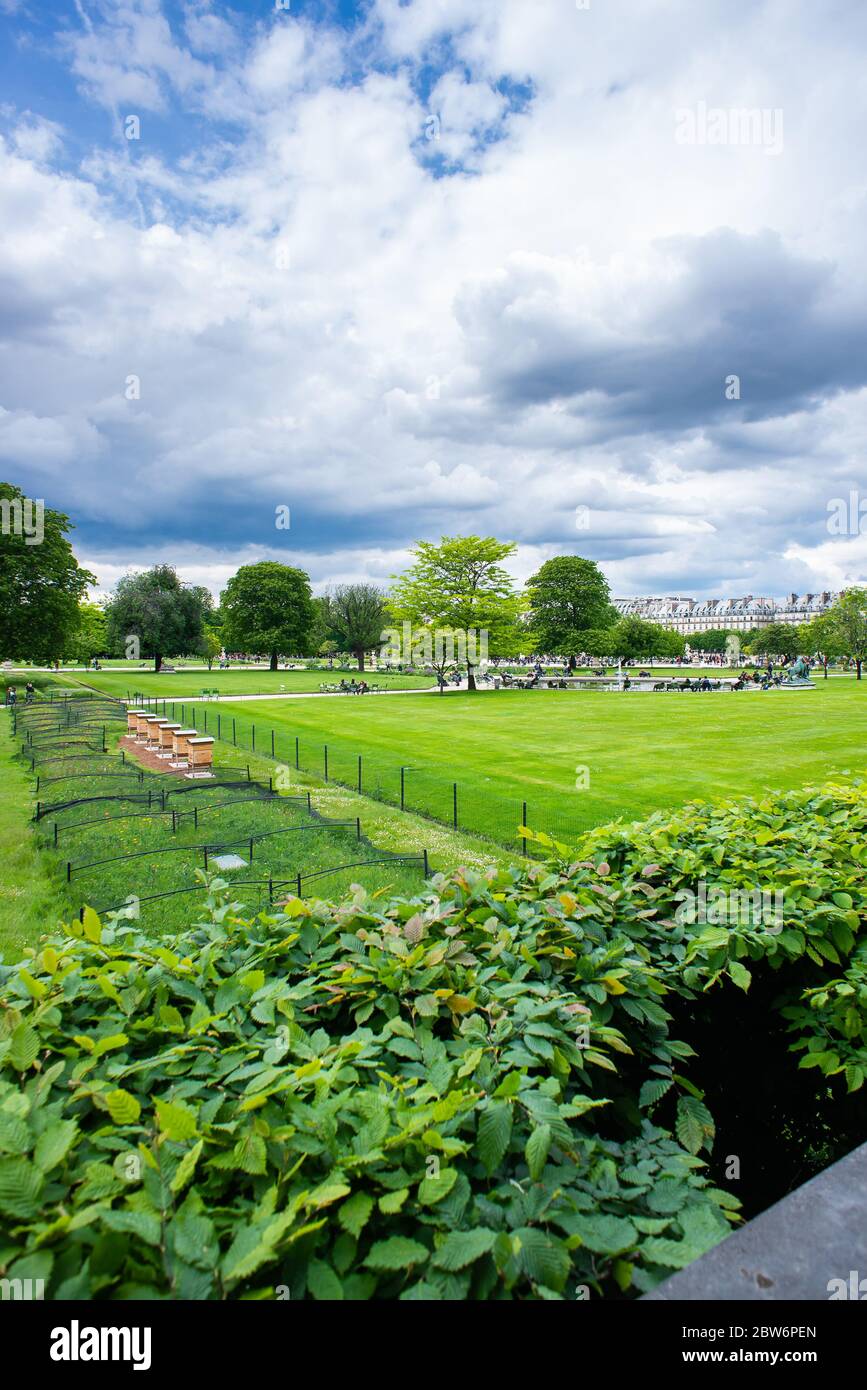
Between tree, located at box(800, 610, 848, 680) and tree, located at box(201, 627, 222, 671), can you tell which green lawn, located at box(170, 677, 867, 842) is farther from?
tree, located at box(201, 627, 222, 671)

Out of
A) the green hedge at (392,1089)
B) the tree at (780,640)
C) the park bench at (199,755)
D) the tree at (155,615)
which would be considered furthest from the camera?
the tree at (780,640)

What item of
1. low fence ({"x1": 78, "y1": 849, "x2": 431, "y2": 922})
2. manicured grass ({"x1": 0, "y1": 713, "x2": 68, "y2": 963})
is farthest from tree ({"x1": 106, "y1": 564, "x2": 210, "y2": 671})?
low fence ({"x1": 78, "y1": 849, "x2": 431, "y2": 922})

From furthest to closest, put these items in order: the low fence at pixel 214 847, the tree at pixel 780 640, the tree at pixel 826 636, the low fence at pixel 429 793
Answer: the tree at pixel 780 640, the tree at pixel 826 636, the low fence at pixel 429 793, the low fence at pixel 214 847

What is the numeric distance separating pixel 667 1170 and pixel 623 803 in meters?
14.2

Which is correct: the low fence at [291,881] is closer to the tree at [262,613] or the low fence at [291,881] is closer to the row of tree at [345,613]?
the row of tree at [345,613]

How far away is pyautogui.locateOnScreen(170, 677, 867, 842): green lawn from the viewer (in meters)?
16.5

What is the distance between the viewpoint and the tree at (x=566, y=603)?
78125 millimetres

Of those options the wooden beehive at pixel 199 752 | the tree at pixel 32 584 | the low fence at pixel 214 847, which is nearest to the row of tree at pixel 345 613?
the tree at pixel 32 584

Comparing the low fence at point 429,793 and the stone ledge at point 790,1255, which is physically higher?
the stone ledge at point 790,1255

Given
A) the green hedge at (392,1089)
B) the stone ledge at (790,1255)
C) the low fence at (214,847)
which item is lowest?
the low fence at (214,847)

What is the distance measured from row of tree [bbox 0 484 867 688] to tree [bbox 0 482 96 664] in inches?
3.0

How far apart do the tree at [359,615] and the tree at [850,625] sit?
52771 mm
